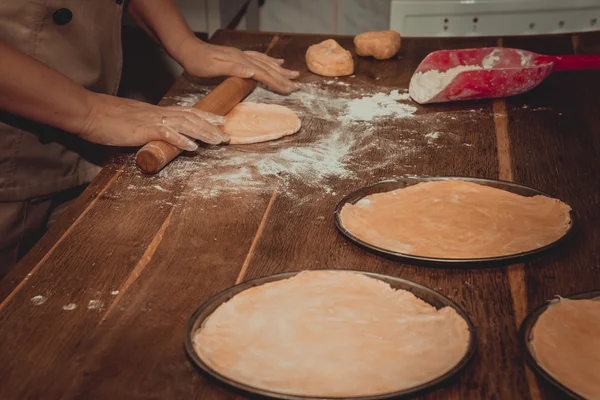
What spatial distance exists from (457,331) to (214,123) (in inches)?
42.5

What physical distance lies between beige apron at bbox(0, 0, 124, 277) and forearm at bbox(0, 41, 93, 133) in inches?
6.8

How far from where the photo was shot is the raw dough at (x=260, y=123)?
214 centimetres

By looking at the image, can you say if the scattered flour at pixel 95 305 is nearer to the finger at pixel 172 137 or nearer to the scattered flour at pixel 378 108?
the finger at pixel 172 137

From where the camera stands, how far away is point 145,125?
2.01 m

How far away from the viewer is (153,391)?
3.74ft

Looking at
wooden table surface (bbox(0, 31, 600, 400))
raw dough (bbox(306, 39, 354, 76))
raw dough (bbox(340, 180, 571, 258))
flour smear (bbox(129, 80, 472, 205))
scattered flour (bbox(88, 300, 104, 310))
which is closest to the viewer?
wooden table surface (bbox(0, 31, 600, 400))

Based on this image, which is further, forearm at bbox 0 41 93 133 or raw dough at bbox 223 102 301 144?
raw dough at bbox 223 102 301 144

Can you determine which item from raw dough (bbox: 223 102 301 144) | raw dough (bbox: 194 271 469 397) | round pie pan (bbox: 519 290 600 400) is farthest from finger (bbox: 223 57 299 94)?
round pie pan (bbox: 519 290 600 400)

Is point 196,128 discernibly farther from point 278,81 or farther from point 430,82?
point 430,82

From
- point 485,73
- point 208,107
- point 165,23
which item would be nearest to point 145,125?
point 208,107

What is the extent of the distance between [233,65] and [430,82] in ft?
2.16

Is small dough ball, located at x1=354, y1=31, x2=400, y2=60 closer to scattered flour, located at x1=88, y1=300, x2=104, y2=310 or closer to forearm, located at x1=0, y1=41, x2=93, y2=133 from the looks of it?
forearm, located at x1=0, y1=41, x2=93, y2=133

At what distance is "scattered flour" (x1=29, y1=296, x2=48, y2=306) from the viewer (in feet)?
4.55

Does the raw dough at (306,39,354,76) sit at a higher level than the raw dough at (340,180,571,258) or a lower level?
lower
